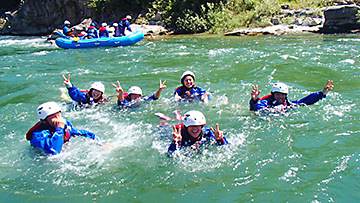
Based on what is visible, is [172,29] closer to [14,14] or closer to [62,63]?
[62,63]

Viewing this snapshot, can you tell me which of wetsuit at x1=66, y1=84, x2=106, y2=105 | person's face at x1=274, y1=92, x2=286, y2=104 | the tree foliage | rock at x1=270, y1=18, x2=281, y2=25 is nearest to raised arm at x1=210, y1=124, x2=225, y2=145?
person's face at x1=274, y1=92, x2=286, y2=104

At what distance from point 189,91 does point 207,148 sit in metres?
2.91

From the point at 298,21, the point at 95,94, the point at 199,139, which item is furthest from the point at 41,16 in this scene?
the point at 199,139

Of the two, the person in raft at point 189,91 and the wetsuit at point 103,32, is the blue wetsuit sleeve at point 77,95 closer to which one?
the person in raft at point 189,91

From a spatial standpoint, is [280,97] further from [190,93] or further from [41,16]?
[41,16]

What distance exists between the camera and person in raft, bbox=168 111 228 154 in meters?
4.73

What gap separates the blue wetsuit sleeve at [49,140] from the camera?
15.5 ft

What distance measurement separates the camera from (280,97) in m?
6.48

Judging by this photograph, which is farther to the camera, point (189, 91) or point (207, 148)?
point (189, 91)

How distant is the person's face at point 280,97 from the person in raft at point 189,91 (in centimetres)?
185

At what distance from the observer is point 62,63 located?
14172mm

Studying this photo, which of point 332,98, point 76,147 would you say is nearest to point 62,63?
point 76,147

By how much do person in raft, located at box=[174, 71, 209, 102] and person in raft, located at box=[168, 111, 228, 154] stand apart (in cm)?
246

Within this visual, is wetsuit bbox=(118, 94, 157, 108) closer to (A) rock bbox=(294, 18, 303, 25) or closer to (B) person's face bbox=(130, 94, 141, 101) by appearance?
(B) person's face bbox=(130, 94, 141, 101)
